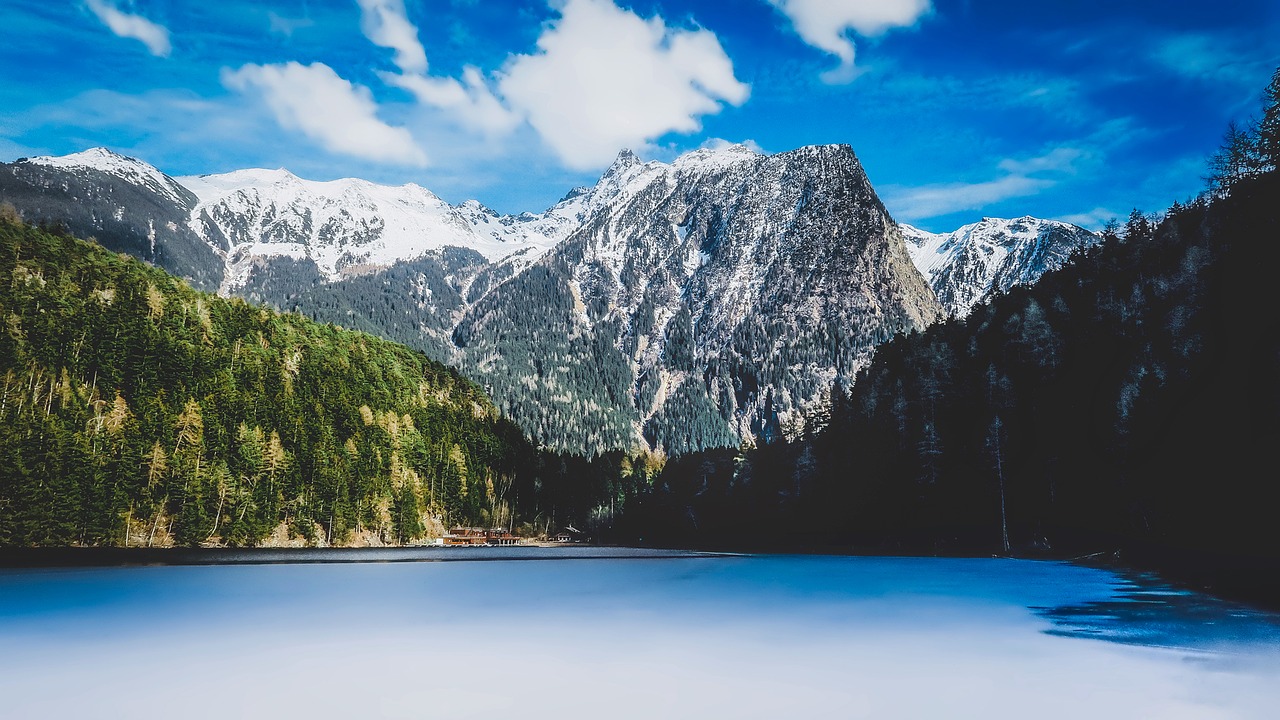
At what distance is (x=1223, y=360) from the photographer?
1880 inches

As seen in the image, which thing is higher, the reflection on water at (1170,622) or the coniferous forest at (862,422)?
the coniferous forest at (862,422)

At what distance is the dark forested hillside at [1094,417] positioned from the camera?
43.0 meters

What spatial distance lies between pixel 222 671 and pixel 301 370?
110 metres

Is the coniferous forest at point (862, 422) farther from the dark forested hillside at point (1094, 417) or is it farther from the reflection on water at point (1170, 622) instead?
the reflection on water at point (1170, 622)

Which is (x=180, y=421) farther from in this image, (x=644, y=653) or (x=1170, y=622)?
(x=1170, y=622)

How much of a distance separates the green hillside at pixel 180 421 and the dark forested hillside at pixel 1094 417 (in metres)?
67.9

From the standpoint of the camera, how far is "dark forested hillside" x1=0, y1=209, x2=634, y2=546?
8062 centimetres

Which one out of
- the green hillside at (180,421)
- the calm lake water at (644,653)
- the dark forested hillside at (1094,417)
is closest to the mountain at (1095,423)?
the dark forested hillside at (1094,417)

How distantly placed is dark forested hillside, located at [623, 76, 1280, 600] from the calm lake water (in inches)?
491

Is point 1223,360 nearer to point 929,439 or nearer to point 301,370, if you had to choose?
point 929,439

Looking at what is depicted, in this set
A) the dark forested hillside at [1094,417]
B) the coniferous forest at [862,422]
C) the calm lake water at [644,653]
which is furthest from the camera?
the coniferous forest at [862,422]

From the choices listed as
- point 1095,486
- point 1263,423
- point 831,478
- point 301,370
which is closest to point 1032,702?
point 1263,423

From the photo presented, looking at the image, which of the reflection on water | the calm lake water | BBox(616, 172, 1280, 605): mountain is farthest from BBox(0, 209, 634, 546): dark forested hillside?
the reflection on water

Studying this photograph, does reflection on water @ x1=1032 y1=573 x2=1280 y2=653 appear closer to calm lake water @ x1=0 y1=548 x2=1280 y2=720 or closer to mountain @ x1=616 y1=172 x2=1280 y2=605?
calm lake water @ x1=0 y1=548 x2=1280 y2=720
